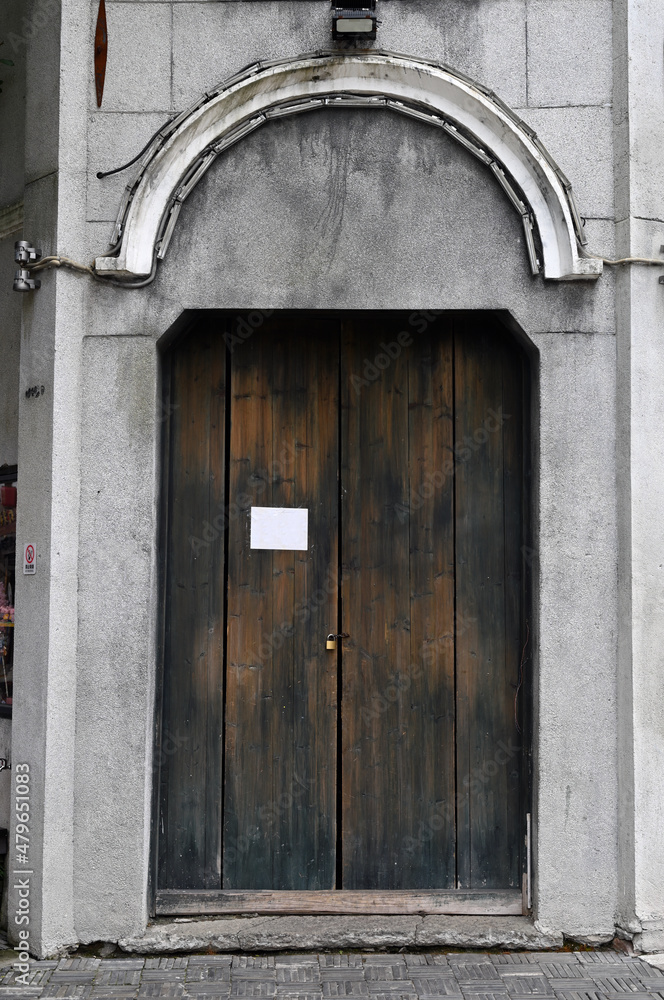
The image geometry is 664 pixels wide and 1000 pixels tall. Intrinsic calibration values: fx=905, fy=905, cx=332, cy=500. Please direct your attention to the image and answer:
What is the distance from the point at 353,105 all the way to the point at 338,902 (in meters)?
4.11

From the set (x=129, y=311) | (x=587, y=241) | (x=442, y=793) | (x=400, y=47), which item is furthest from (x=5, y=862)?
(x=400, y=47)

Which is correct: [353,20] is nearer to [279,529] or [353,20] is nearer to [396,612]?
[279,529]

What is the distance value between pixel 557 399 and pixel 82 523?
2.49m

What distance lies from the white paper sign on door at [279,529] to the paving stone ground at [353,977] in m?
2.02

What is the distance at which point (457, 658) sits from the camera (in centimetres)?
480

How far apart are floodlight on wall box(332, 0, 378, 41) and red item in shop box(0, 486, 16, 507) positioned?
2.95 meters

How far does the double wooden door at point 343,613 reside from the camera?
4742mm

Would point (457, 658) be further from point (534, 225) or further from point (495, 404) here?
point (534, 225)

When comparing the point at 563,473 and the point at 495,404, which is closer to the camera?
the point at 563,473

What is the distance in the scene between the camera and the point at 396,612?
483cm

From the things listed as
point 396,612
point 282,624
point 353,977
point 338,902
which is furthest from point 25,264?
point 353,977

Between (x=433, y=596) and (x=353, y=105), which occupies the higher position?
(x=353, y=105)

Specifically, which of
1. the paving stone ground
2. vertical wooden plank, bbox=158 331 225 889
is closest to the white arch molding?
vertical wooden plank, bbox=158 331 225 889

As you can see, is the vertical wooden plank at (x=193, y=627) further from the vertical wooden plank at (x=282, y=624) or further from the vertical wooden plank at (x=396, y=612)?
the vertical wooden plank at (x=396, y=612)
